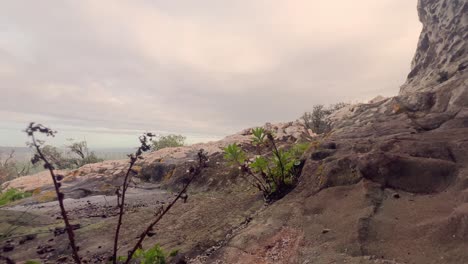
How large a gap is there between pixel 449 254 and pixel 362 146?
4446mm

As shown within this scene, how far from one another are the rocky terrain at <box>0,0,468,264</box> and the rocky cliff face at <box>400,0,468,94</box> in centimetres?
698

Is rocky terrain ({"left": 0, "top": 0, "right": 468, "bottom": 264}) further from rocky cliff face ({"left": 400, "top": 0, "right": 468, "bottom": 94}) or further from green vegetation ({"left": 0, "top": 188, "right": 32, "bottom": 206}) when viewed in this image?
green vegetation ({"left": 0, "top": 188, "right": 32, "bottom": 206})

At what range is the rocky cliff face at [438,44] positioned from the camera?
1688cm

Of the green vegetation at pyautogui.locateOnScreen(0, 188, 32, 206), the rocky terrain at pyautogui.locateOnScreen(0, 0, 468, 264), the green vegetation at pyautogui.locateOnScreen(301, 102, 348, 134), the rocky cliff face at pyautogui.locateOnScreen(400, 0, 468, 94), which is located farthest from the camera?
the green vegetation at pyautogui.locateOnScreen(301, 102, 348, 134)

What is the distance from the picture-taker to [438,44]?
2097cm

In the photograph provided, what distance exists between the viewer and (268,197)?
25.8 feet

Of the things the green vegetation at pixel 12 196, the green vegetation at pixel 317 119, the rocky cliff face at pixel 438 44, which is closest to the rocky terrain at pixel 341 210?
the rocky cliff face at pixel 438 44

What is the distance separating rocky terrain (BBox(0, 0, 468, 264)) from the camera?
4.63 m

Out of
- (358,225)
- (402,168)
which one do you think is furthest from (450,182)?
(358,225)

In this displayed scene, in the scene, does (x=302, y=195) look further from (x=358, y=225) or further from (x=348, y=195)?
(x=358, y=225)

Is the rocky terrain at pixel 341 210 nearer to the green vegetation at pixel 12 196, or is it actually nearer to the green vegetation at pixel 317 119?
the green vegetation at pixel 12 196

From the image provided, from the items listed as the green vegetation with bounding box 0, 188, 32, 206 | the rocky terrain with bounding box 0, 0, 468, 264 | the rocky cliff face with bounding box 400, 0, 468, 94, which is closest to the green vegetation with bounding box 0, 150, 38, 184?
the green vegetation with bounding box 0, 188, 32, 206

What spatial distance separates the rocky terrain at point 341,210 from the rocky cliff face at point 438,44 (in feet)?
22.9

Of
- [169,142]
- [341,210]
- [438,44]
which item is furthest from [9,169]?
[341,210]
